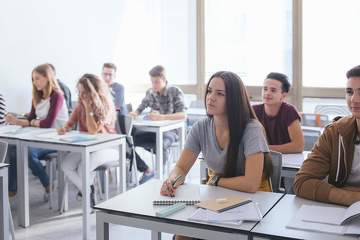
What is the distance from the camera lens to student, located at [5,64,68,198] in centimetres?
445

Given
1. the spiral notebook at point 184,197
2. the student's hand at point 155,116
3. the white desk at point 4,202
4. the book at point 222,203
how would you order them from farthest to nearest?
the student's hand at point 155,116 → the white desk at point 4,202 → the spiral notebook at point 184,197 → the book at point 222,203

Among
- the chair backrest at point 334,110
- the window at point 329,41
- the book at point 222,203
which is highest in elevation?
the window at point 329,41

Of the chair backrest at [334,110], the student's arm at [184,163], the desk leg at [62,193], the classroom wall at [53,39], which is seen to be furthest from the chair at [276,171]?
the classroom wall at [53,39]

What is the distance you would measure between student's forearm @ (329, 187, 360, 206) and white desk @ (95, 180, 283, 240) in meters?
0.25

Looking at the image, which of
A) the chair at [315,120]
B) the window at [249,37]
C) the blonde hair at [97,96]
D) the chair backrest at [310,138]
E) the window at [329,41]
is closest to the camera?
the chair backrest at [310,138]

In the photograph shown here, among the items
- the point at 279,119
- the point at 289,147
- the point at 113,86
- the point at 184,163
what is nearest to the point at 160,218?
the point at 184,163

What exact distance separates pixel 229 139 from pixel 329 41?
4284mm

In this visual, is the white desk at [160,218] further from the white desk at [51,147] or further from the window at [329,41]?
the window at [329,41]

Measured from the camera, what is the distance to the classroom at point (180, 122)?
200 centimetres

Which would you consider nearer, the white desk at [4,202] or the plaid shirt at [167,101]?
the white desk at [4,202]

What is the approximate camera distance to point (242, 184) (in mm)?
2232

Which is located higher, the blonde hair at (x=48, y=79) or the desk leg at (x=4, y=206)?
the blonde hair at (x=48, y=79)

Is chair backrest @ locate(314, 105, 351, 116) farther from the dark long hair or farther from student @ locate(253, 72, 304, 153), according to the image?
the dark long hair

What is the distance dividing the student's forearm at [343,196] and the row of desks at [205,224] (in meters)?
0.08
